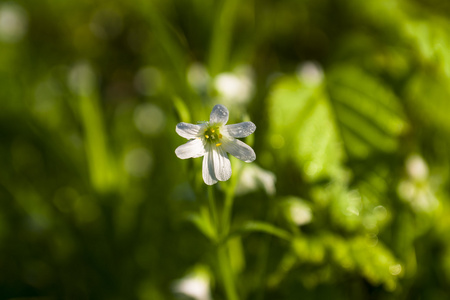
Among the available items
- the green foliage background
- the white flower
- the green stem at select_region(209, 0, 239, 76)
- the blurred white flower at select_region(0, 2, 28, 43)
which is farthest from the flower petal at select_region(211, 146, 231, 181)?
the blurred white flower at select_region(0, 2, 28, 43)

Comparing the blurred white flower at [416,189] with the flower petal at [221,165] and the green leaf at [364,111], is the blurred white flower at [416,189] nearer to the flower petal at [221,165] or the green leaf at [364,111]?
the green leaf at [364,111]

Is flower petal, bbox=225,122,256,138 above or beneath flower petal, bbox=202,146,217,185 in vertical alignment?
above

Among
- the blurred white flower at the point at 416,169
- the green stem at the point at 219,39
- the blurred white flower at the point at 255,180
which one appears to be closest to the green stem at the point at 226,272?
the blurred white flower at the point at 255,180

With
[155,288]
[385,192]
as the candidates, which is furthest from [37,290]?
[385,192]

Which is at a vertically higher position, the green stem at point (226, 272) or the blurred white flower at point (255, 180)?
the blurred white flower at point (255, 180)

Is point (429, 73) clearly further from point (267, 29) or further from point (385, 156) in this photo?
point (267, 29)

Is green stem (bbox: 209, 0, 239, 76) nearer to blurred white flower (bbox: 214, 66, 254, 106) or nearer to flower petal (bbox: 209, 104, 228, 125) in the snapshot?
blurred white flower (bbox: 214, 66, 254, 106)
